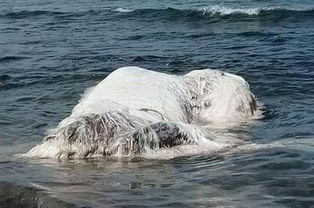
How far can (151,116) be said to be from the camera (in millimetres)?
7121

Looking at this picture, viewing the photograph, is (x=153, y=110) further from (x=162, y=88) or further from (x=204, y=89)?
(x=204, y=89)

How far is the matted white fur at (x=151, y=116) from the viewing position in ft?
21.0

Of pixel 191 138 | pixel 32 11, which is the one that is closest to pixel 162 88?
pixel 191 138

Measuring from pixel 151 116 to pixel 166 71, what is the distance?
18.5 feet

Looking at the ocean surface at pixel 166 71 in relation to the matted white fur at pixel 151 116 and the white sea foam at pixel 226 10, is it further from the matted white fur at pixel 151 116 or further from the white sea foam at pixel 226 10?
the matted white fur at pixel 151 116

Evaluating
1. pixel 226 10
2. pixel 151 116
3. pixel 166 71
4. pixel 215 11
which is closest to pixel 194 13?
pixel 215 11

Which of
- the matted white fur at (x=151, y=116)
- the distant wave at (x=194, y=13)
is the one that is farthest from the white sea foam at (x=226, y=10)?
the matted white fur at (x=151, y=116)

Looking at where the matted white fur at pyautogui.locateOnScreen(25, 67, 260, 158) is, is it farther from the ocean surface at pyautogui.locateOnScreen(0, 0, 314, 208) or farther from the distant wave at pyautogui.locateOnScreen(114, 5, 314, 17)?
the distant wave at pyautogui.locateOnScreen(114, 5, 314, 17)

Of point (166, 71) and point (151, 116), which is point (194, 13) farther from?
point (151, 116)

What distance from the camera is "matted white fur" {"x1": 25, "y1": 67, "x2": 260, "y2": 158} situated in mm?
6387

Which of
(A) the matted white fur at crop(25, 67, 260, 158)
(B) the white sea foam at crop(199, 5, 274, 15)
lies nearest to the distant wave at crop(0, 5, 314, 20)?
(B) the white sea foam at crop(199, 5, 274, 15)

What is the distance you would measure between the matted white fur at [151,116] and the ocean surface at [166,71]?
214mm

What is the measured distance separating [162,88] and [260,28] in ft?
40.4

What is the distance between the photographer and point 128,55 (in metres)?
14.8
